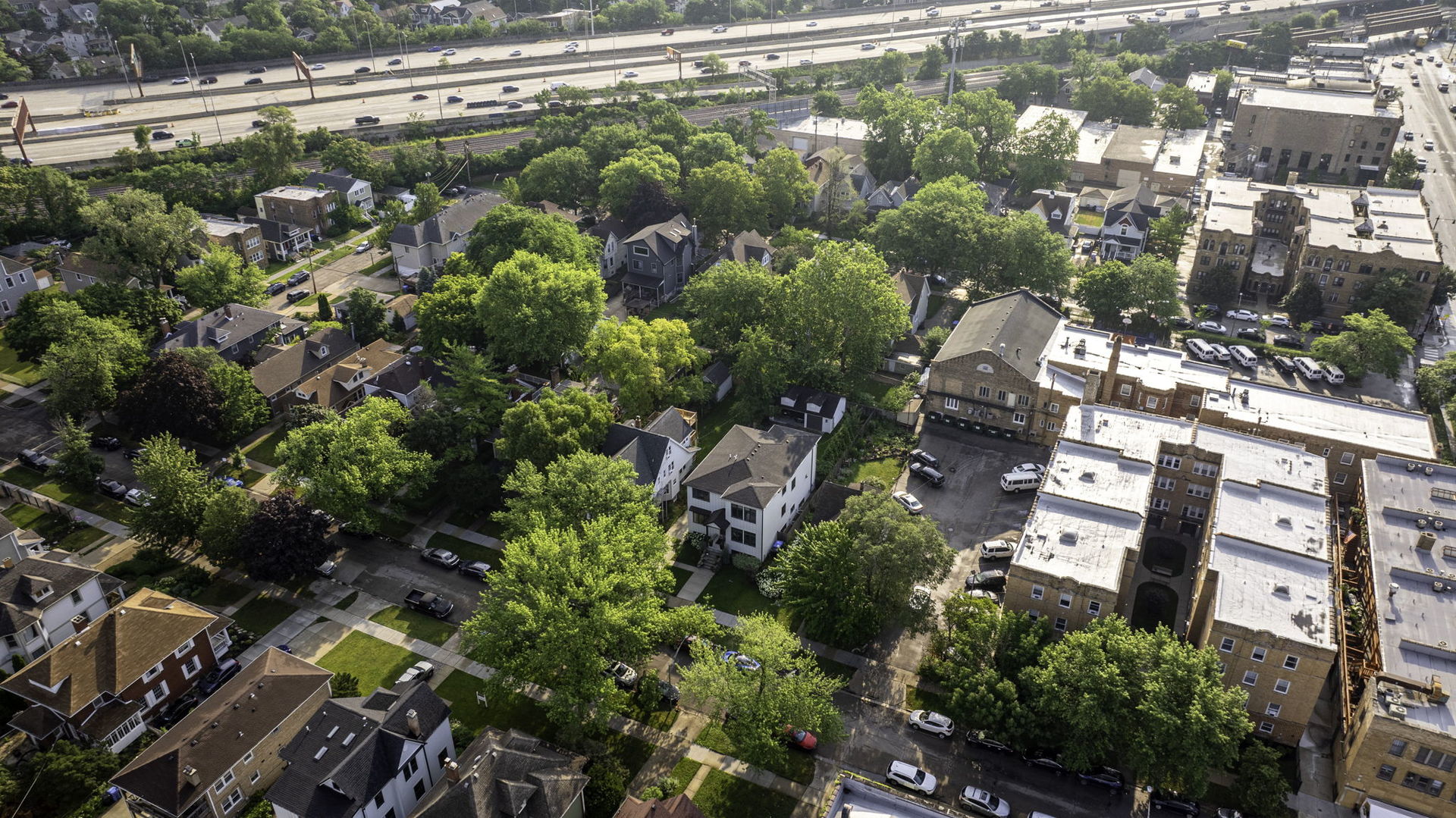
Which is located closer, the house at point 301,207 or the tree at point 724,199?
the tree at point 724,199

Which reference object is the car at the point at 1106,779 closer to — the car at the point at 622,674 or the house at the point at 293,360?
the car at the point at 622,674

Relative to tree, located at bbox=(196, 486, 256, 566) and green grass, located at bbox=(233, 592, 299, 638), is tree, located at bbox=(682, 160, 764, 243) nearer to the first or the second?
tree, located at bbox=(196, 486, 256, 566)

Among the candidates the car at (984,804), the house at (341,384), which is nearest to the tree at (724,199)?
the house at (341,384)

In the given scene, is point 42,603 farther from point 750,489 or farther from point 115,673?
point 750,489

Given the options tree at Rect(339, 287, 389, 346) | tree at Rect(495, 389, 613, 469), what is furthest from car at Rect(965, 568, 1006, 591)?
tree at Rect(339, 287, 389, 346)

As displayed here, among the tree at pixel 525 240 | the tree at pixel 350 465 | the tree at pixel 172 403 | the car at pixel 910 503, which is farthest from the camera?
the tree at pixel 525 240
